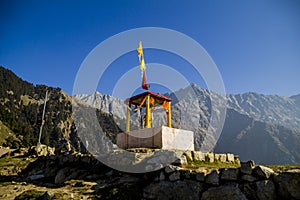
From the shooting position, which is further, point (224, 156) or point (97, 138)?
point (97, 138)

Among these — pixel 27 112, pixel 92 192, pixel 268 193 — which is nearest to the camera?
pixel 268 193

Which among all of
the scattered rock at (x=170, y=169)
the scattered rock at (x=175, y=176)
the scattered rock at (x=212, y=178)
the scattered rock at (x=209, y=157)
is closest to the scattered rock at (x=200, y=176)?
the scattered rock at (x=212, y=178)

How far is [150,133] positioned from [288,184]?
1200 cm

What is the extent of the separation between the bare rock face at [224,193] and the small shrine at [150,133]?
8.38 m

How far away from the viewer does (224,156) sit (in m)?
15.8

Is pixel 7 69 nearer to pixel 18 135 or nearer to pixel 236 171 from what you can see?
pixel 18 135

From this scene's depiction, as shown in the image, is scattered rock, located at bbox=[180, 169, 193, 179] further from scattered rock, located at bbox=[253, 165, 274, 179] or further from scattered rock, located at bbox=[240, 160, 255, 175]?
scattered rock, located at bbox=[253, 165, 274, 179]

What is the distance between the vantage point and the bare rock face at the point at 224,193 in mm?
8242

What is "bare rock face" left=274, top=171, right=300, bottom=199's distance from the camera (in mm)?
7480

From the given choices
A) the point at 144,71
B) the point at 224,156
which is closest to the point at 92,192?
the point at 224,156

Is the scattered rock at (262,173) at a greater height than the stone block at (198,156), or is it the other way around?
the stone block at (198,156)

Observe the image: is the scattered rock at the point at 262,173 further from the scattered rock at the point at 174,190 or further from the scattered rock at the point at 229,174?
the scattered rock at the point at 174,190

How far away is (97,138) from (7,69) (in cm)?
10065

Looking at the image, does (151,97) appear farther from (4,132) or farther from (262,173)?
(4,132)
